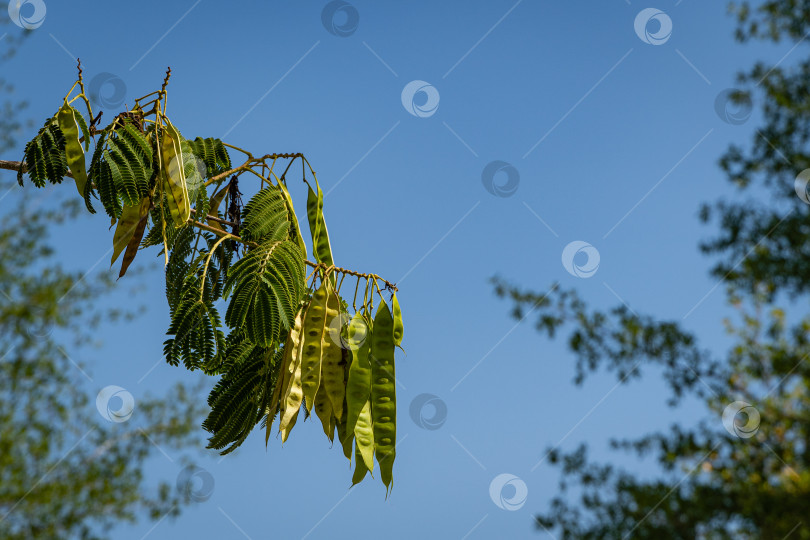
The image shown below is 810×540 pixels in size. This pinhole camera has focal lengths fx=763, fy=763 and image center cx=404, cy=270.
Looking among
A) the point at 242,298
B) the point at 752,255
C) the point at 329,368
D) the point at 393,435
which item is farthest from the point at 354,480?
the point at 752,255

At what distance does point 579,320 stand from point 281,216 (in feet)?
12.5

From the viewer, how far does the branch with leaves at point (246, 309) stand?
1698mm

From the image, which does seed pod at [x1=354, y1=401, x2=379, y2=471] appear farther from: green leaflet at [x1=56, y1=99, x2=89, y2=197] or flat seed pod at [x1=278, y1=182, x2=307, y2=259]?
green leaflet at [x1=56, y1=99, x2=89, y2=197]

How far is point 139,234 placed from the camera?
1839 millimetres

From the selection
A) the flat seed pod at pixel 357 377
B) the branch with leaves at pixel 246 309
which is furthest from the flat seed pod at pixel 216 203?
the flat seed pod at pixel 357 377

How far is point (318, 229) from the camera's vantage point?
6.97ft

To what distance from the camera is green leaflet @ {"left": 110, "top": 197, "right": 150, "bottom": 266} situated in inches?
71.4

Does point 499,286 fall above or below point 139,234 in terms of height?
above

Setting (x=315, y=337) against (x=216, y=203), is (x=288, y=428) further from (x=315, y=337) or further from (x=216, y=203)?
(x=216, y=203)

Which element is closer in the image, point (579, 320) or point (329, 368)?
point (329, 368)

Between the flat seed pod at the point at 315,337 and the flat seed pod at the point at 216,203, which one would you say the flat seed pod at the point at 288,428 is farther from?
the flat seed pod at the point at 216,203

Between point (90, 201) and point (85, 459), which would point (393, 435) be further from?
point (85, 459)

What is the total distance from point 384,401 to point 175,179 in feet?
2.30

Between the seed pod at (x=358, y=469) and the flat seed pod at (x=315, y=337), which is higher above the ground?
the flat seed pod at (x=315, y=337)
